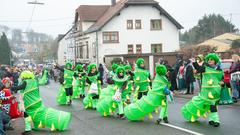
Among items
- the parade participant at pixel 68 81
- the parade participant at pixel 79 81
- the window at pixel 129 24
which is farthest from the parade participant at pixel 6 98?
the window at pixel 129 24

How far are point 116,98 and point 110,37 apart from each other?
3468 centimetres

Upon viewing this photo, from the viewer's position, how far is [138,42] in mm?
48031

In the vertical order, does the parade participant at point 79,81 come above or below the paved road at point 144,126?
above

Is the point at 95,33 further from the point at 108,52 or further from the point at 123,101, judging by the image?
the point at 123,101

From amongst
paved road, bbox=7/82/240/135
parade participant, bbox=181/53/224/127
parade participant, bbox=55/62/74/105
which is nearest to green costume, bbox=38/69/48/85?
parade participant, bbox=55/62/74/105

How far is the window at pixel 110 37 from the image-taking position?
46.6 m

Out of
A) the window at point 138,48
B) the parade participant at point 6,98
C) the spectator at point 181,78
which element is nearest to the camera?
the parade participant at point 6,98

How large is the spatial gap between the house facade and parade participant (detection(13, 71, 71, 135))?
34.5 metres

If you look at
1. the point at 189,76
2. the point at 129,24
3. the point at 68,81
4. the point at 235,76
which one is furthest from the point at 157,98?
the point at 129,24

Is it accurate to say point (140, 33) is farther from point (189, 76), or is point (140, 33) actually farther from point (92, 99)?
point (92, 99)

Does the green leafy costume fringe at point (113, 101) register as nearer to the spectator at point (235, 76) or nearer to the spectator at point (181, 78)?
the spectator at point (235, 76)

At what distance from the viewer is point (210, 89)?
10.5 meters

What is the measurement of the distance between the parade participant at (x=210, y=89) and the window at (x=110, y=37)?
36080mm

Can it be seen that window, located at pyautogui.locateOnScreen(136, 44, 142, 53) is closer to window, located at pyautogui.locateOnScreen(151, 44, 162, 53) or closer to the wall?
the wall
